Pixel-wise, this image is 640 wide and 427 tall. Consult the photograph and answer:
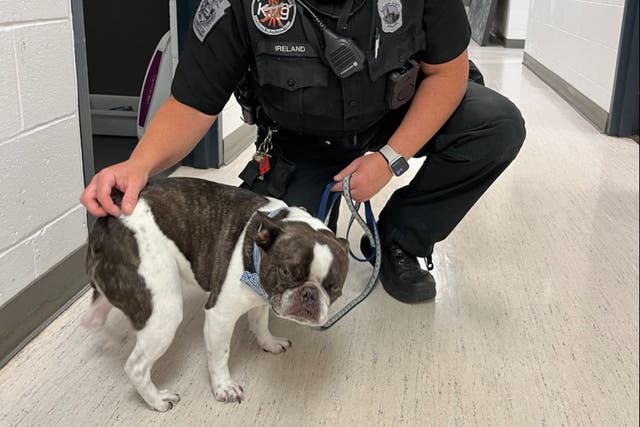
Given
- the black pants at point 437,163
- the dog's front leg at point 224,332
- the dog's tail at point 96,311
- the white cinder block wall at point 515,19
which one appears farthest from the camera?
the white cinder block wall at point 515,19

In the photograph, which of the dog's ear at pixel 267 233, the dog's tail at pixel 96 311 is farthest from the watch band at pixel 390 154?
the dog's tail at pixel 96 311

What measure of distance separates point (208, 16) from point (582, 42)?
378 centimetres

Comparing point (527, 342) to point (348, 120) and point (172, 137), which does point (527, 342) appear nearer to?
point (348, 120)

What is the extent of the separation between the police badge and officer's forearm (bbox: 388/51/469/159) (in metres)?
0.17

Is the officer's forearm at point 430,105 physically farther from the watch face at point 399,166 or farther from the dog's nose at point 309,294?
the dog's nose at point 309,294

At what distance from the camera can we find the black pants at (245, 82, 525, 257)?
1743mm

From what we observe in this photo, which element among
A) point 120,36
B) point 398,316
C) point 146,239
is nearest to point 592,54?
point 120,36

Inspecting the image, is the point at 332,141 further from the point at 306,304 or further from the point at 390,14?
the point at 306,304

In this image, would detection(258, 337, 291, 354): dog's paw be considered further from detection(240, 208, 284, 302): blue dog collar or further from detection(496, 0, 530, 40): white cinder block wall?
detection(496, 0, 530, 40): white cinder block wall

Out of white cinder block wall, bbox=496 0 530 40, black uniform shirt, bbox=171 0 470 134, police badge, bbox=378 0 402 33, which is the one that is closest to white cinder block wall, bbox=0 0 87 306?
black uniform shirt, bbox=171 0 470 134

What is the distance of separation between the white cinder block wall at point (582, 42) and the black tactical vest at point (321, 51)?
2.64 metres

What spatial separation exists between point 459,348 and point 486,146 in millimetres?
538

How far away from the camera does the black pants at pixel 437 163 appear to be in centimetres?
174

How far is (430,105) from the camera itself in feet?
5.37
